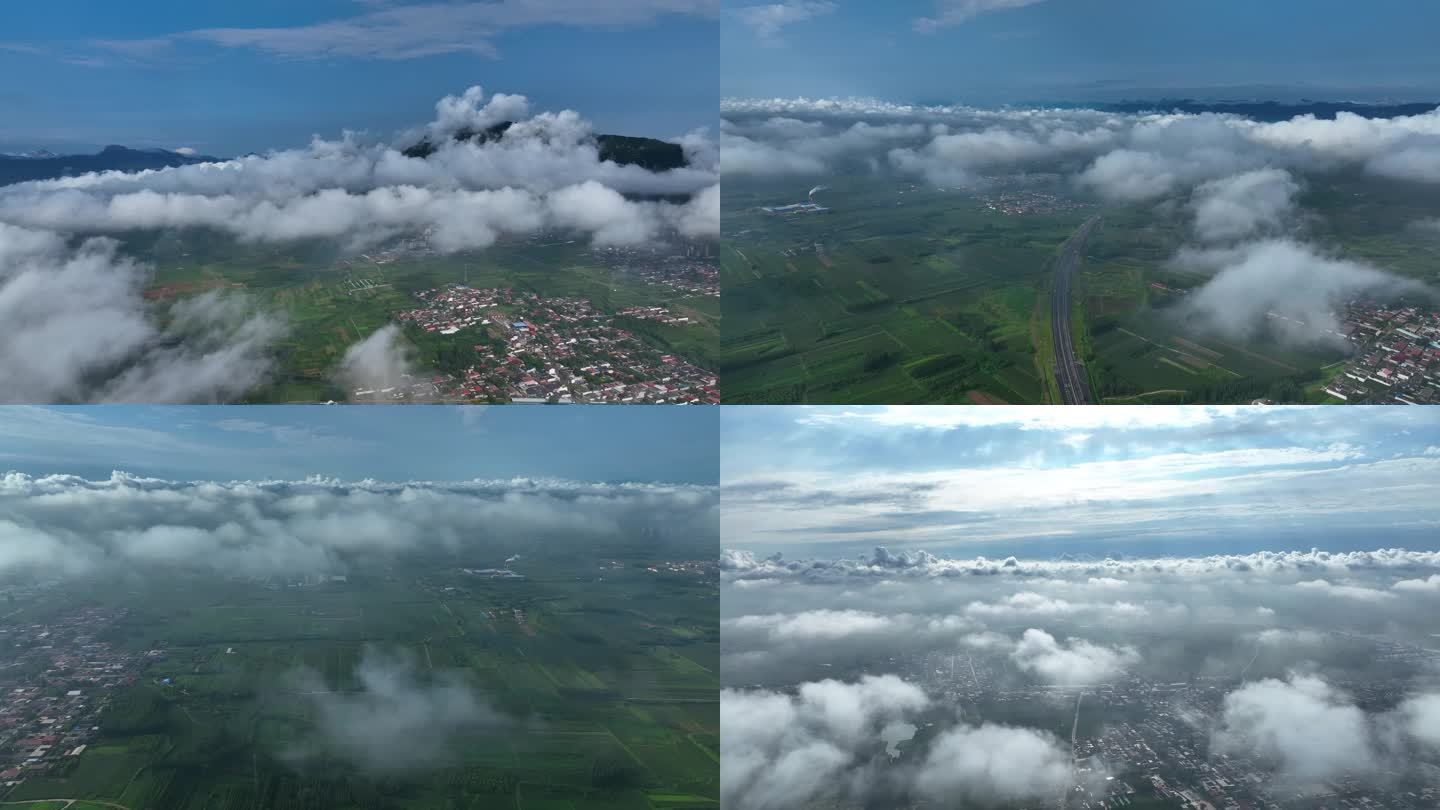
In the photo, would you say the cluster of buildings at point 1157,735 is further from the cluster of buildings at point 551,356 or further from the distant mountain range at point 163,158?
the distant mountain range at point 163,158

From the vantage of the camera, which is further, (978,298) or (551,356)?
(978,298)

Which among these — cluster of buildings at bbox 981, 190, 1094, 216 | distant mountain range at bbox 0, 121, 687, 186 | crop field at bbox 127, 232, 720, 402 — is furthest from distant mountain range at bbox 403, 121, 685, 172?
cluster of buildings at bbox 981, 190, 1094, 216

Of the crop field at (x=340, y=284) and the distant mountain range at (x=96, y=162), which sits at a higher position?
the distant mountain range at (x=96, y=162)

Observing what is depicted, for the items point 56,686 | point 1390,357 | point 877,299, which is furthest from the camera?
point 877,299

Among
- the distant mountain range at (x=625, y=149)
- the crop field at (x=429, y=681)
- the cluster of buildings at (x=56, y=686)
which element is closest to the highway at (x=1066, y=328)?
the crop field at (x=429, y=681)

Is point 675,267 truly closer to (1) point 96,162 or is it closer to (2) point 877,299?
(2) point 877,299

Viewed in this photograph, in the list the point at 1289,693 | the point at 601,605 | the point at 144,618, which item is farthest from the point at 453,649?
the point at 1289,693

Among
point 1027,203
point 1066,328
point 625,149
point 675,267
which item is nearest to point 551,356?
point 675,267
